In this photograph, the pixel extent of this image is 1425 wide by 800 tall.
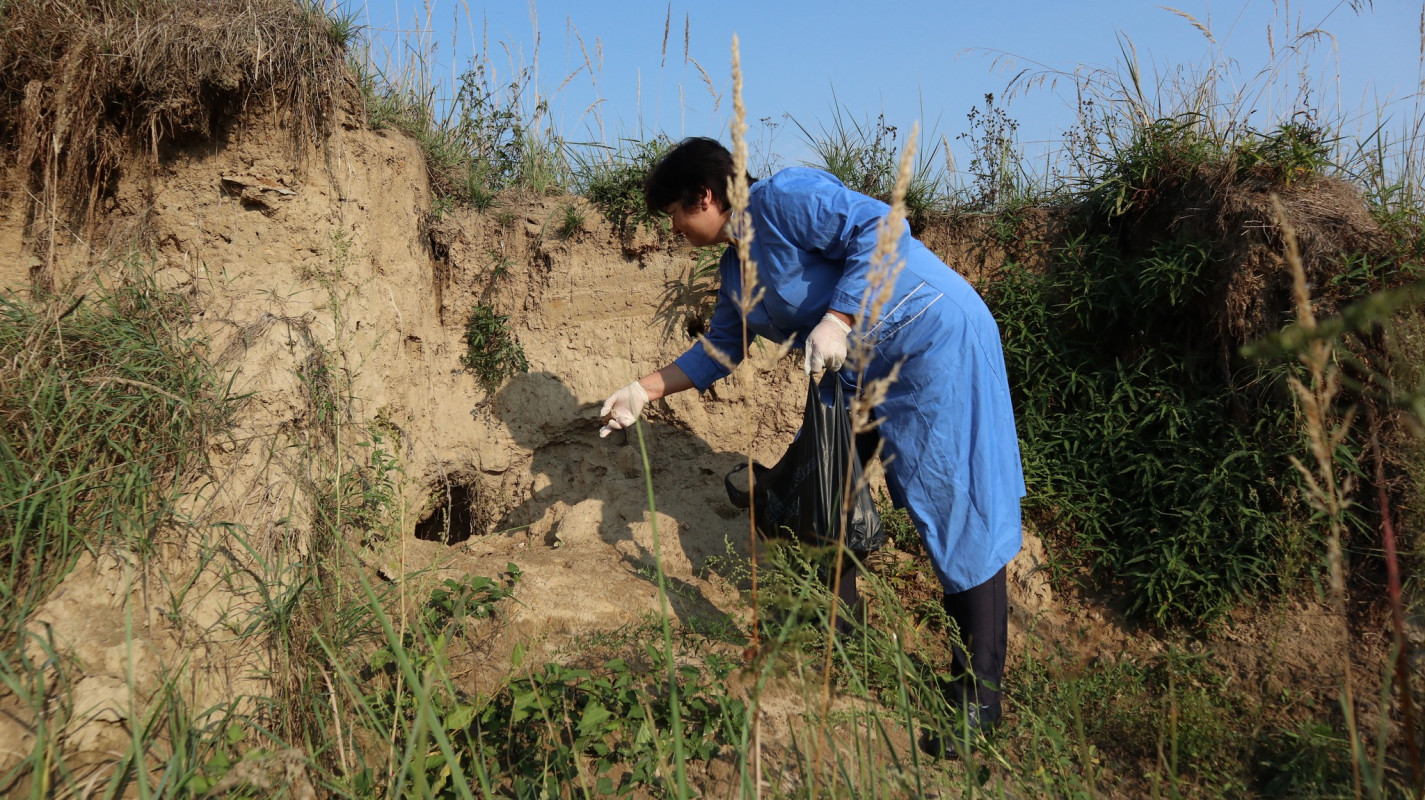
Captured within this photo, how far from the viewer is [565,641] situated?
2.84 metres

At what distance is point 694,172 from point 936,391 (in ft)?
3.46

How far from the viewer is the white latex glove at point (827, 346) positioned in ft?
7.72

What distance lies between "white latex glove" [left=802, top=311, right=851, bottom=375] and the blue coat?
65 mm

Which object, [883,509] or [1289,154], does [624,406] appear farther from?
[1289,154]

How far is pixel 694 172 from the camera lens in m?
2.79

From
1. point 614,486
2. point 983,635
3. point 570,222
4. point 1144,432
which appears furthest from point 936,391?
point 570,222

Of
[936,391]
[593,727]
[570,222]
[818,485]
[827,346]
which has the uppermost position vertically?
[570,222]

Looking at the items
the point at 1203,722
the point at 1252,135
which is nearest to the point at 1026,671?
the point at 1203,722

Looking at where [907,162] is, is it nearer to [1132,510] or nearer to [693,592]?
[693,592]

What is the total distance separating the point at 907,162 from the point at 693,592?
2.45 meters

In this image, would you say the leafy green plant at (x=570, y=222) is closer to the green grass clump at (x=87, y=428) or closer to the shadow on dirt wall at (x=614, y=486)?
the shadow on dirt wall at (x=614, y=486)

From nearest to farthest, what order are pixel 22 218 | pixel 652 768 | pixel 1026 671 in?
pixel 652 768, pixel 1026 671, pixel 22 218

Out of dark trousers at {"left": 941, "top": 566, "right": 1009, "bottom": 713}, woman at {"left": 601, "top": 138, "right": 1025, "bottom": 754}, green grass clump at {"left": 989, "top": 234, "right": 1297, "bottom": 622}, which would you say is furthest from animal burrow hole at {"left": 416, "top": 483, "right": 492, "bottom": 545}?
green grass clump at {"left": 989, "top": 234, "right": 1297, "bottom": 622}

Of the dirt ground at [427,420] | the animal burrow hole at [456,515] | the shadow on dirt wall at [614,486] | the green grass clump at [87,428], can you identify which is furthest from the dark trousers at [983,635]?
the animal burrow hole at [456,515]
